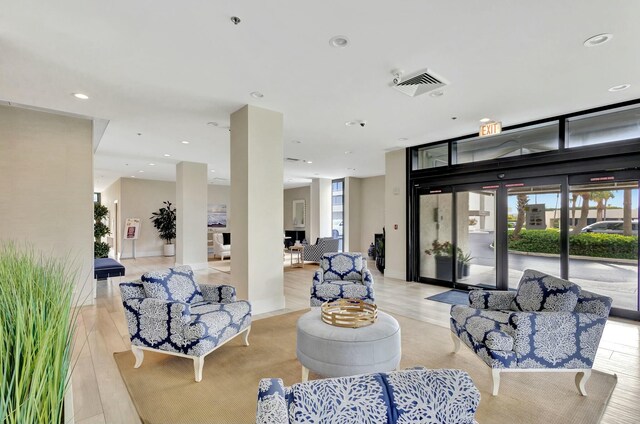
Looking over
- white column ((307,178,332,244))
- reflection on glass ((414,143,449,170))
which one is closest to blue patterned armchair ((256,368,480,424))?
reflection on glass ((414,143,449,170))

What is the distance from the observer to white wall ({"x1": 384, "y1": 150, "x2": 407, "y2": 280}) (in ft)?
23.1

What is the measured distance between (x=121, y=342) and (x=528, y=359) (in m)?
4.11

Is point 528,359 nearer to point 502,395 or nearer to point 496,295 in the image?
point 502,395

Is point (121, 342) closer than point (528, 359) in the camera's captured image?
No

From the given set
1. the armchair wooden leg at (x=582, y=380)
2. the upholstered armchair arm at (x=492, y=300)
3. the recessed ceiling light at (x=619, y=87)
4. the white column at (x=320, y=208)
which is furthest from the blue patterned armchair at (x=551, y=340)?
the white column at (x=320, y=208)

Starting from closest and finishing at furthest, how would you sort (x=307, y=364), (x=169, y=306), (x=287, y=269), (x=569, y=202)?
1. (x=307, y=364)
2. (x=169, y=306)
3. (x=569, y=202)
4. (x=287, y=269)

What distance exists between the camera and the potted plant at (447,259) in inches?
245

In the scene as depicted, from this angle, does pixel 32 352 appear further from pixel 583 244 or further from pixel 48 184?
pixel 583 244

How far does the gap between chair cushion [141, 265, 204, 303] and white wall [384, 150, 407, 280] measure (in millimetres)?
4827

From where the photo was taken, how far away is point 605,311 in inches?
95.4

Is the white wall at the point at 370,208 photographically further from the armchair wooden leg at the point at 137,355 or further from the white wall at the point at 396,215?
the armchair wooden leg at the point at 137,355

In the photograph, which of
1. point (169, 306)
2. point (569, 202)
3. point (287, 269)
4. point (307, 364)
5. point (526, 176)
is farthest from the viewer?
point (287, 269)

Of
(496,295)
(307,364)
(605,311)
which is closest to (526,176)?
(496,295)

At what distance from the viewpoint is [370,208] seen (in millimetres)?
11594
